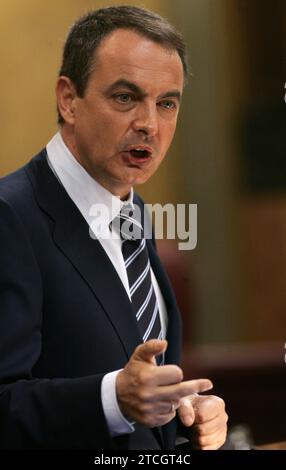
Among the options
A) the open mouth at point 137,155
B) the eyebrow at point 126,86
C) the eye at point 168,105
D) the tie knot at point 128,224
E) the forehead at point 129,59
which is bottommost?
the tie knot at point 128,224

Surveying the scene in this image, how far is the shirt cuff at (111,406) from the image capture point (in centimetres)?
82

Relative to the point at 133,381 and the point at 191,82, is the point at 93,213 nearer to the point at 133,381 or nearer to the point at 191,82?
the point at 133,381

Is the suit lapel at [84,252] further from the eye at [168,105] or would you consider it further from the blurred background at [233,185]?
the blurred background at [233,185]

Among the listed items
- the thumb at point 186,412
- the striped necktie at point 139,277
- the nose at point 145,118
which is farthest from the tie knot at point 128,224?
the thumb at point 186,412

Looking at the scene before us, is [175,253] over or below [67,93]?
below

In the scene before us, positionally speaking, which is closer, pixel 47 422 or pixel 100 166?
pixel 47 422

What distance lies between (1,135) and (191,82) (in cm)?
39

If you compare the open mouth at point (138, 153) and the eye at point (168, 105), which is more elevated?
the eye at point (168, 105)

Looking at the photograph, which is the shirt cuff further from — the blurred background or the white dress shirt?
the blurred background

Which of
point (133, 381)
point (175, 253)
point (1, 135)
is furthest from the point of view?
point (175, 253)

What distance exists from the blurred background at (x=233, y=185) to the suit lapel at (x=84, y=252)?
1.10 ft
